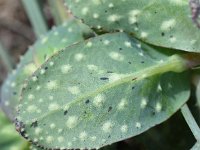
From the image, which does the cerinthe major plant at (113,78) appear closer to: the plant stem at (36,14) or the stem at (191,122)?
the stem at (191,122)

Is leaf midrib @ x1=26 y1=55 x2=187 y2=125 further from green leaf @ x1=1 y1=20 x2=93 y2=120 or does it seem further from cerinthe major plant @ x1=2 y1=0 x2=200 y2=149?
green leaf @ x1=1 y1=20 x2=93 y2=120

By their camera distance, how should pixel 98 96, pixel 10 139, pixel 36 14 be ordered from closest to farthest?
pixel 98 96, pixel 10 139, pixel 36 14

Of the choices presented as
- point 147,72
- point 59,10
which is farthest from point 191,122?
point 59,10

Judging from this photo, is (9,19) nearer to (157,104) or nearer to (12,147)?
(12,147)

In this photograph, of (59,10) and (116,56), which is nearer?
(116,56)

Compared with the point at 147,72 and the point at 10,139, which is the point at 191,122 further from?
the point at 10,139

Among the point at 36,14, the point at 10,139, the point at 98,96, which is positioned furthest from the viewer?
the point at 36,14
